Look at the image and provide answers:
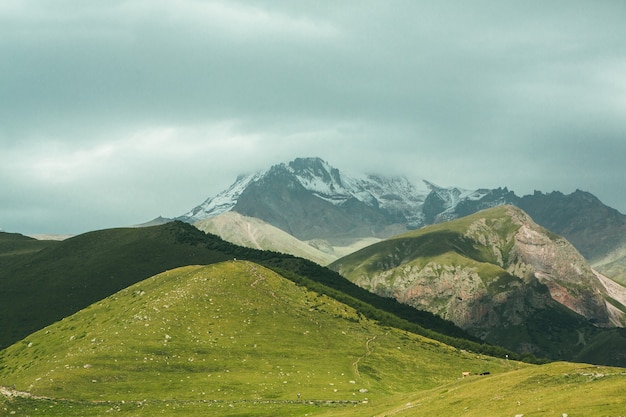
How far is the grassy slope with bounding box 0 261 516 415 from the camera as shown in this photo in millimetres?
105500

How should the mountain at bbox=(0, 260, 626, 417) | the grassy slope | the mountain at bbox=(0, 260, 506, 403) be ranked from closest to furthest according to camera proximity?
the mountain at bbox=(0, 260, 626, 417) < the grassy slope < the mountain at bbox=(0, 260, 506, 403)

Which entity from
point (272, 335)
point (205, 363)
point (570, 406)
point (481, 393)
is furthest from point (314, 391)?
point (570, 406)

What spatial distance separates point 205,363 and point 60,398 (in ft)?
90.8

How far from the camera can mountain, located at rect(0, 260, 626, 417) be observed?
79.0 meters

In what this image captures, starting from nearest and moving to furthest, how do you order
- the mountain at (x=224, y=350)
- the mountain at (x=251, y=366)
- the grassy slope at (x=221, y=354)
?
1. the mountain at (x=251, y=366)
2. the grassy slope at (x=221, y=354)
3. the mountain at (x=224, y=350)

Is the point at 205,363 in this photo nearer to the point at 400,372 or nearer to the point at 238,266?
the point at 400,372

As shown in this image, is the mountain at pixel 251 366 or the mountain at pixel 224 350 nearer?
the mountain at pixel 251 366

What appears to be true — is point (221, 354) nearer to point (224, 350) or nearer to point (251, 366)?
point (224, 350)

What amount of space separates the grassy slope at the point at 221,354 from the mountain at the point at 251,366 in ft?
0.98

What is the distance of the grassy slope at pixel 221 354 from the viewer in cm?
10550

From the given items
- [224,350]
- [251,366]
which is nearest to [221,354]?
[224,350]

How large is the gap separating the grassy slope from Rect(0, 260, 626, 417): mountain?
0.30 m

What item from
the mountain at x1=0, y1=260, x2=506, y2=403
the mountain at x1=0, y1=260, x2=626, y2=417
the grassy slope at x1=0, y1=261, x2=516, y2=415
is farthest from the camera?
the mountain at x1=0, y1=260, x2=506, y2=403

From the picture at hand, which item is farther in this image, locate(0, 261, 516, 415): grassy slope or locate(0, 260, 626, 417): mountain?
locate(0, 261, 516, 415): grassy slope
